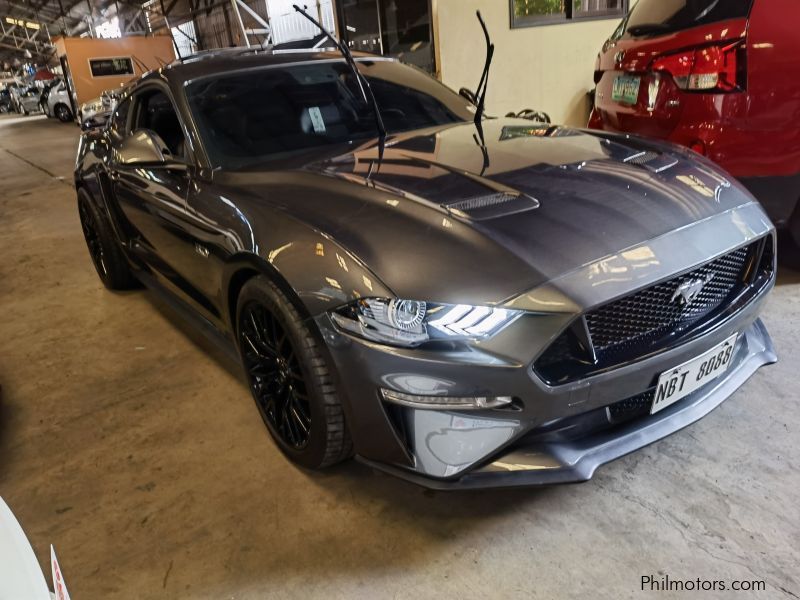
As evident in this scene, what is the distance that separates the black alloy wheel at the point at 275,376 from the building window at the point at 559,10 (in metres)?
5.11

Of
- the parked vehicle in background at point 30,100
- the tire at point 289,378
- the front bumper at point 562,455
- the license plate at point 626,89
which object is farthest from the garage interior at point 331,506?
the parked vehicle in background at point 30,100

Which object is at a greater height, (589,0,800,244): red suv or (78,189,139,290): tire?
(589,0,800,244): red suv

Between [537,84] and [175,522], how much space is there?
223 inches

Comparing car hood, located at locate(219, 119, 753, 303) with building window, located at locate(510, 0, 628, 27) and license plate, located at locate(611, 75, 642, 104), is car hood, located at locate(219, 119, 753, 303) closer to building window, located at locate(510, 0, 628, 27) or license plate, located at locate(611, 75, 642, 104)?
license plate, located at locate(611, 75, 642, 104)

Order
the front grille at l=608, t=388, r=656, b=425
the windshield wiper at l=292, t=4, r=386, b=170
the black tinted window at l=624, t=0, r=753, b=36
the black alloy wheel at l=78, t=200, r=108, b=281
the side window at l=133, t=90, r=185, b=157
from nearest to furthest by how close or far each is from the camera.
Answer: the front grille at l=608, t=388, r=656, b=425, the windshield wiper at l=292, t=4, r=386, b=170, the black tinted window at l=624, t=0, r=753, b=36, the side window at l=133, t=90, r=185, b=157, the black alloy wheel at l=78, t=200, r=108, b=281

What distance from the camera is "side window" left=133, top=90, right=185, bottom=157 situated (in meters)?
2.78

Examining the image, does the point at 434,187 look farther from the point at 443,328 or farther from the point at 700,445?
the point at 700,445

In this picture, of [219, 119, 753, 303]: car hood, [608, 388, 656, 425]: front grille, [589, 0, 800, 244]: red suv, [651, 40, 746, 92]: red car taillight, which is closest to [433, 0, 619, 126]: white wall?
[589, 0, 800, 244]: red suv

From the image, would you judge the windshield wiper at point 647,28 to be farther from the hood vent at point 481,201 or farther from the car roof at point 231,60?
the hood vent at point 481,201

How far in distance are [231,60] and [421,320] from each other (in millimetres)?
1760

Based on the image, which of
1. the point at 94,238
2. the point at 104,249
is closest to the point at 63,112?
the point at 94,238

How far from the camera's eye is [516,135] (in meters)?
2.35

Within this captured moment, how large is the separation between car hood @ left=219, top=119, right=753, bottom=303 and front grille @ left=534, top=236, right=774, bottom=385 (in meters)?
0.14

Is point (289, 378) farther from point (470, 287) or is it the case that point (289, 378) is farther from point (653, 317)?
point (653, 317)
